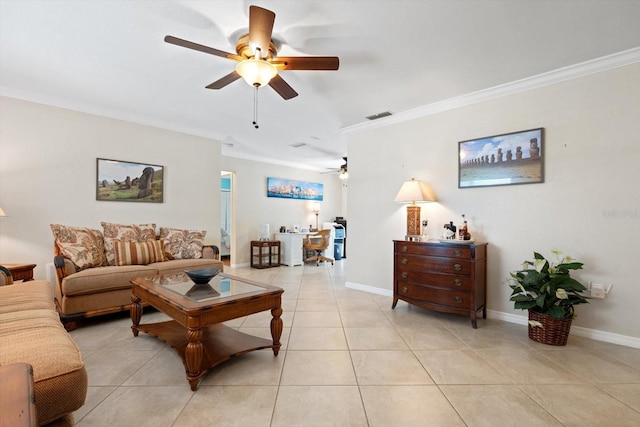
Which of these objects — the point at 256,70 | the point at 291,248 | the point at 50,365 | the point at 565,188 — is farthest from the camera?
the point at 291,248

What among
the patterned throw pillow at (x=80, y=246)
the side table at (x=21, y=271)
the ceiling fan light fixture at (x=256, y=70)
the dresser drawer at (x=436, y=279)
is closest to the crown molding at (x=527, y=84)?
the dresser drawer at (x=436, y=279)

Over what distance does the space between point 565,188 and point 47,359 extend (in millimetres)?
3761

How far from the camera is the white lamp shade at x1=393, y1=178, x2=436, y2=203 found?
3.32m

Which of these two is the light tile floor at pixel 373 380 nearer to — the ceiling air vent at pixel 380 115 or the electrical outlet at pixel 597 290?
the electrical outlet at pixel 597 290

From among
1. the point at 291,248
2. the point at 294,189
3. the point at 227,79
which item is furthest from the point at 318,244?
the point at 227,79

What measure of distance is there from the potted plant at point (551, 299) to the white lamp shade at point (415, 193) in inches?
48.2

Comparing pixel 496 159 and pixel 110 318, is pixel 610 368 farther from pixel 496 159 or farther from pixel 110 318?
pixel 110 318

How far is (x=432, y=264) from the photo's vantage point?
9.95 ft

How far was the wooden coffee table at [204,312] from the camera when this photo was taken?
5.72 ft

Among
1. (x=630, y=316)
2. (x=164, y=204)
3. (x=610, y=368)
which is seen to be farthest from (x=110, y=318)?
(x=630, y=316)

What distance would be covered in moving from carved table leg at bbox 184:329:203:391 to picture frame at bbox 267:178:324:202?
16.9 ft

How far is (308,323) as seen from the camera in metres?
2.89

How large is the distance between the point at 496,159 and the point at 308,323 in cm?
261

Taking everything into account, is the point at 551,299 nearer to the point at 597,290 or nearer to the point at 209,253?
the point at 597,290
